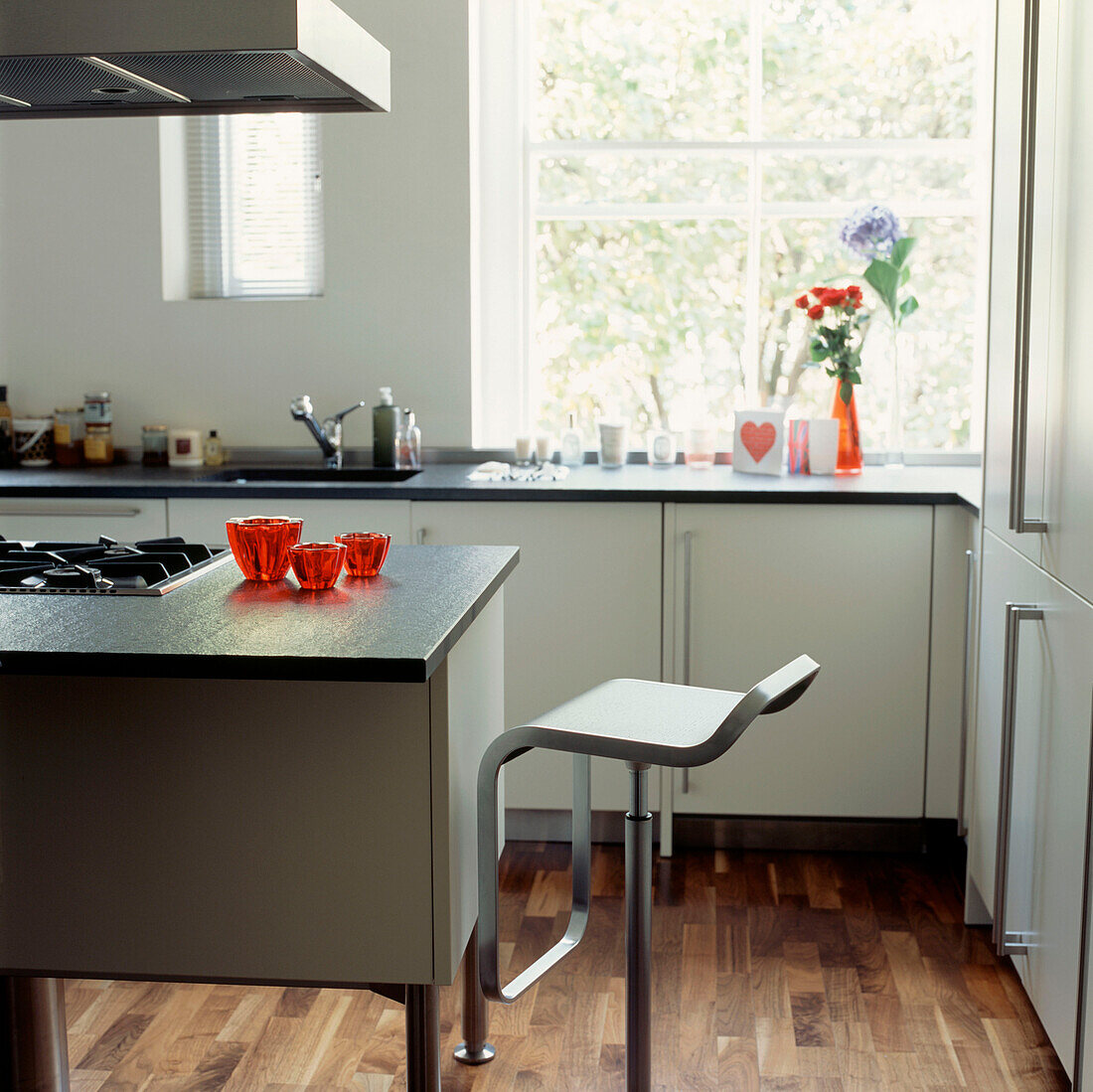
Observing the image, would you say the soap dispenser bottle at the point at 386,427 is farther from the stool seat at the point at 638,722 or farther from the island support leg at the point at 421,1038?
the island support leg at the point at 421,1038

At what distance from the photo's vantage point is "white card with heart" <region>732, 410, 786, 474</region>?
341 cm

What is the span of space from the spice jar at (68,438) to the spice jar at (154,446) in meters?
0.21

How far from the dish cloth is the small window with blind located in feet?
2.83

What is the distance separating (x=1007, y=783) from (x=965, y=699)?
0.75m

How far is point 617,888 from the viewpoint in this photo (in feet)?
9.75

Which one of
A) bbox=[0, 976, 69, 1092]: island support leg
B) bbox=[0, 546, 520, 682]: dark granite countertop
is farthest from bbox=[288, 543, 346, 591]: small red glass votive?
Answer: bbox=[0, 976, 69, 1092]: island support leg

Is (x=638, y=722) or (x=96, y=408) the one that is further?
(x=96, y=408)

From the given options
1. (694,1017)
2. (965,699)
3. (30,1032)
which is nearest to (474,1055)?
(694,1017)

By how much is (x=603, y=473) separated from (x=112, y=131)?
5.76ft

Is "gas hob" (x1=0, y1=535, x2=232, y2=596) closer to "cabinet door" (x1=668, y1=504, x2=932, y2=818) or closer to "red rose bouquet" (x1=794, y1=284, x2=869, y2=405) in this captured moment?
"cabinet door" (x1=668, y1=504, x2=932, y2=818)

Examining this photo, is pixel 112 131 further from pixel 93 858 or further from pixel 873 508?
pixel 93 858

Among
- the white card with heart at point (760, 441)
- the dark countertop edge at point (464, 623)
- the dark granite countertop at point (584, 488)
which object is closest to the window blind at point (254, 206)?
the dark granite countertop at point (584, 488)

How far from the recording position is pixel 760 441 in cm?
343

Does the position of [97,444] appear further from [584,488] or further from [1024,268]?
[1024,268]
